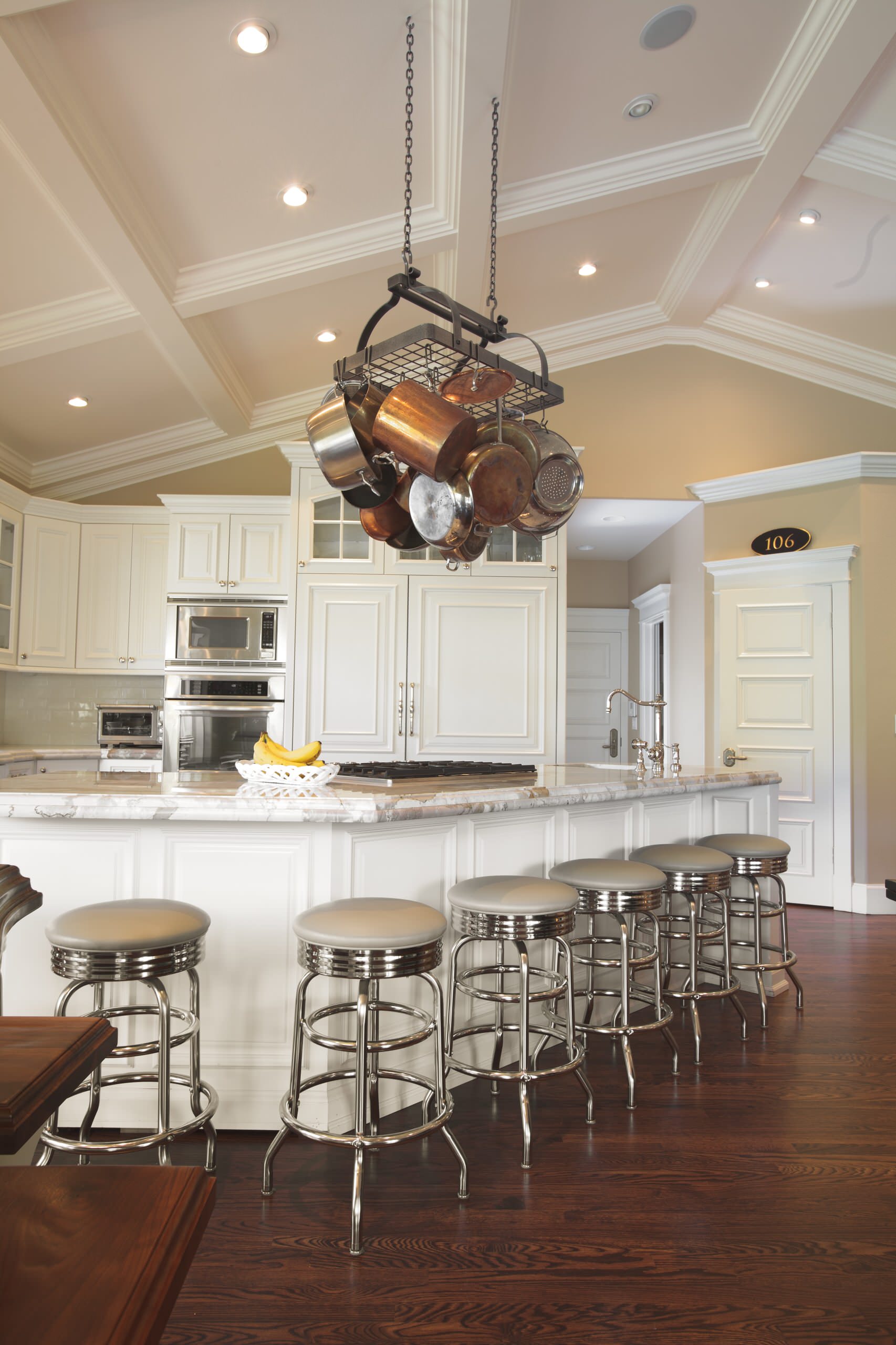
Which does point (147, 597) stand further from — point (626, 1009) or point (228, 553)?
point (626, 1009)

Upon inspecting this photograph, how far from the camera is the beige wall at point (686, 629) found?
6.04m

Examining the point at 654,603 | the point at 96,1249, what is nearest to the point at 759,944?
the point at 96,1249

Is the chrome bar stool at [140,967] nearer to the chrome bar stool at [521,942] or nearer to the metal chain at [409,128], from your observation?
the chrome bar stool at [521,942]

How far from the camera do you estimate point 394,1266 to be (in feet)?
5.69

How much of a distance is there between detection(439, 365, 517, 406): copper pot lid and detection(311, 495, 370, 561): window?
2.35m

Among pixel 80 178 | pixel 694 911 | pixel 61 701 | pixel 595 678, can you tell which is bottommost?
pixel 694 911

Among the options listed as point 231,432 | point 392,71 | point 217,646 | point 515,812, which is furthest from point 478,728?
point 392,71

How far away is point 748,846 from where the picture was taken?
134 inches

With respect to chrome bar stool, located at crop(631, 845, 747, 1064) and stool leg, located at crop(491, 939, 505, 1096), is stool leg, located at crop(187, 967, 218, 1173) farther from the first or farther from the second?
chrome bar stool, located at crop(631, 845, 747, 1064)

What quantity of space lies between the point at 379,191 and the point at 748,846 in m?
3.11

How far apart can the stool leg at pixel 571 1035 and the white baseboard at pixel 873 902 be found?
11.3ft

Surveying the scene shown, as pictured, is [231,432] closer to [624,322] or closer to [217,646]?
[217,646]

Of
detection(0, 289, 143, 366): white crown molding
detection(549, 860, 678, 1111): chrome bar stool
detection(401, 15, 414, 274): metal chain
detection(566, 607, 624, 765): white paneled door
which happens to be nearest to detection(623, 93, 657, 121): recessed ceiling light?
detection(401, 15, 414, 274): metal chain

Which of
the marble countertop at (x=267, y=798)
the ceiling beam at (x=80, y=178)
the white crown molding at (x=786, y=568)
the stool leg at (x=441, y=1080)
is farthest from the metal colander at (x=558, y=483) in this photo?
the white crown molding at (x=786, y=568)
